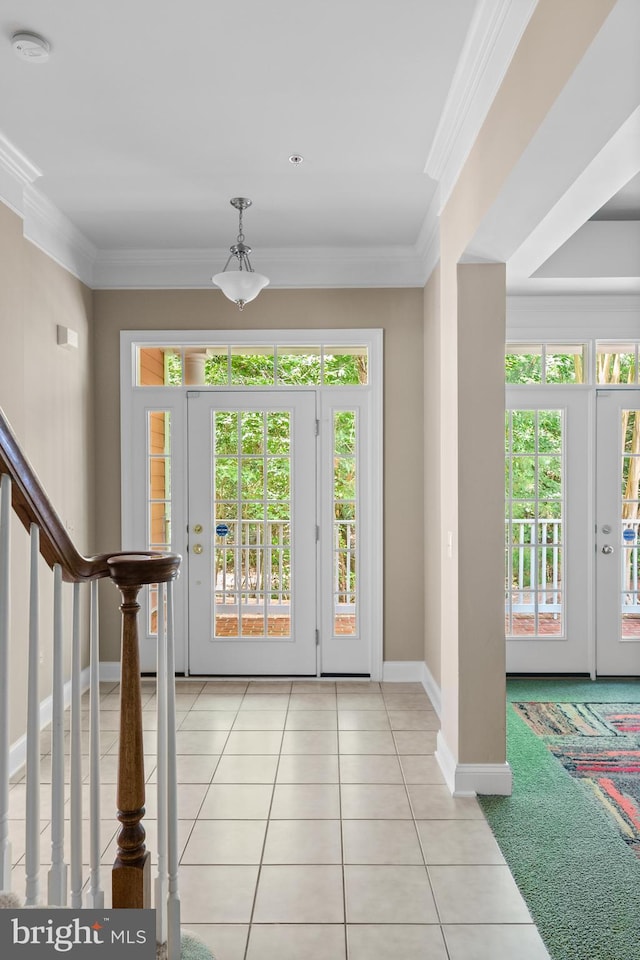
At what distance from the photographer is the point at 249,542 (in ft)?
15.8

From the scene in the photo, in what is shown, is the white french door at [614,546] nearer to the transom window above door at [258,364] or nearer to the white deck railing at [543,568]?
the white deck railing at [543,568]

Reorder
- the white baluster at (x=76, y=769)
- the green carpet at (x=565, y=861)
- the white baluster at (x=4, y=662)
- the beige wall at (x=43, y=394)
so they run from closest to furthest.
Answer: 1. the white baluster at (x=4, y=662)
2. the white baluster at (x=76, y=769)
3. the green carpet at (x=565, y=861)
4. the beige wall at (x=43, y=394)

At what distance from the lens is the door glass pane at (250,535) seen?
4789 millimetres

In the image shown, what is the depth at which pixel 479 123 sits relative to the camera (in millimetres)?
2646

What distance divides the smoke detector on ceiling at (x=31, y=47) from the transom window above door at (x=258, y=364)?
2.38m

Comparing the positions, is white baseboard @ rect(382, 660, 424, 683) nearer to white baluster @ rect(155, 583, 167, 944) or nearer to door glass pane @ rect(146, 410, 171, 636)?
door glass pane @ rect(146, 410, 171, 636)

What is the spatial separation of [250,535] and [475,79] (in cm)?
312

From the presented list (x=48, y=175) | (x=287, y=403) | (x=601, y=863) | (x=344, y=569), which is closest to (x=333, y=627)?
(x=344, y=569)

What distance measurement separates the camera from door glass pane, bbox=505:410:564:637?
15.6 ft

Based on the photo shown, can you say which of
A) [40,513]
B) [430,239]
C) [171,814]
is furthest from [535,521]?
[40,513]

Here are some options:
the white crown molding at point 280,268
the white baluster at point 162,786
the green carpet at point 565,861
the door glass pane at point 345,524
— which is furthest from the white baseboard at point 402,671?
the white baluster at point 162,786

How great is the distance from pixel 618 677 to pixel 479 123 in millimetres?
3727

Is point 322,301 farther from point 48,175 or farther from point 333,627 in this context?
point 333,627

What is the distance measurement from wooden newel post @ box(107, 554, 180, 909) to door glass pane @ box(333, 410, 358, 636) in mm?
3296
